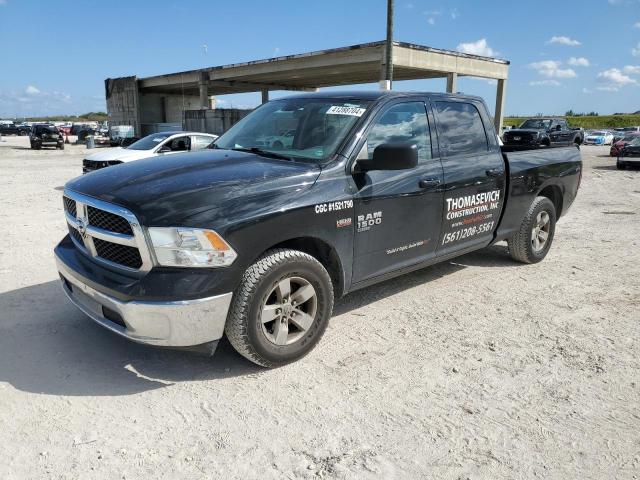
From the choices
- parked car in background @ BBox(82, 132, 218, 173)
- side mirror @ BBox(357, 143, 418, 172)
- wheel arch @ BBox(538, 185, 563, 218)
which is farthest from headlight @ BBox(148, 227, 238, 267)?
parked car in background @ BBox(82, 132, 218, 173)

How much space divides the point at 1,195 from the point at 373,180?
10.3 metres

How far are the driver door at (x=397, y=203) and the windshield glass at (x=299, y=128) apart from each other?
0.22 meters

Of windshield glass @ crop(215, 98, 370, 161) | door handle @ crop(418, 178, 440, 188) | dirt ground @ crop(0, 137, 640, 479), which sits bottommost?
dirt ground @ crop(0, 137, 640, 479)

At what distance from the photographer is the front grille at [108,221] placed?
3.07m

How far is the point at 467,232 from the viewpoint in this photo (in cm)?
487

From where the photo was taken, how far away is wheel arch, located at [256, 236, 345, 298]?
11.6 feet

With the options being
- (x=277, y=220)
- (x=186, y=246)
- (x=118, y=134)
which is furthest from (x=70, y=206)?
(x=118, y=134)

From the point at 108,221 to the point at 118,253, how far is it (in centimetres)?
22

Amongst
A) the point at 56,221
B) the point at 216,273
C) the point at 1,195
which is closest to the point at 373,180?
the point at 216,273

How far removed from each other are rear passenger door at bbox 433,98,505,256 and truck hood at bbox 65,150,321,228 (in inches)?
62.4

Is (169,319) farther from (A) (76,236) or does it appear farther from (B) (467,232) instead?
(B) (467,232)

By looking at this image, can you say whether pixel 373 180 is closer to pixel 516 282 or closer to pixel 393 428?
pixel 393 428

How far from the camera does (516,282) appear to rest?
213 inches

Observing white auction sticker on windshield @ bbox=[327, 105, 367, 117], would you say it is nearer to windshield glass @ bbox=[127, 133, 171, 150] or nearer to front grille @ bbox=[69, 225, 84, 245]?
front grille @ bbox=[69, 225, 84, 245]
